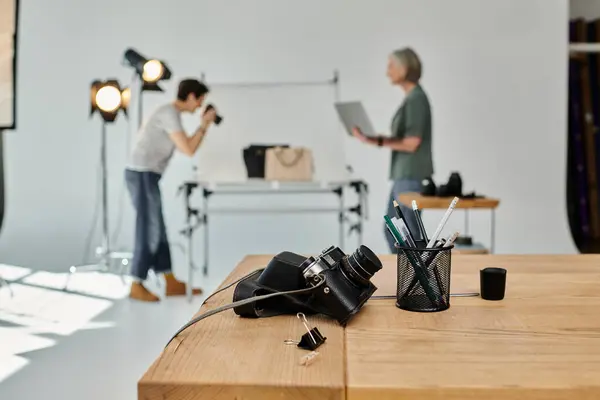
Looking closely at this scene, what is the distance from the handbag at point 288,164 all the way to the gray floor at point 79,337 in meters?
0.88

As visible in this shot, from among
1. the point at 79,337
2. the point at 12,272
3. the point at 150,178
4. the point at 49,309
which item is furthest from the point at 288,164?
the point at 12,272

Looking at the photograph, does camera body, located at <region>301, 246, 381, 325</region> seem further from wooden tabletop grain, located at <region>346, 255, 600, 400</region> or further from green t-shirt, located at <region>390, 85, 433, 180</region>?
green t-shirt, located at <region>390, 85, 433, 180</region>

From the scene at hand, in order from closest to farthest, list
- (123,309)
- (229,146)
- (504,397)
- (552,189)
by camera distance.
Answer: (504,397)
(123,309)
(229,146)
(552,189)

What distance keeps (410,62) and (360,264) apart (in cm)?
421

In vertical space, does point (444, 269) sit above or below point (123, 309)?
above

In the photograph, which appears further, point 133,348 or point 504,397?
point 133,348

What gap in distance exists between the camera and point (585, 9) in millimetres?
6715

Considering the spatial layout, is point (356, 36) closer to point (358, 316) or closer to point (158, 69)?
point (158, 69)

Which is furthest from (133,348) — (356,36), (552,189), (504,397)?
(552,189)

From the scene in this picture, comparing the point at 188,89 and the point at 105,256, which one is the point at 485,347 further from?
the point at 105,256

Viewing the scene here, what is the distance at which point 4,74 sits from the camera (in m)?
4.62

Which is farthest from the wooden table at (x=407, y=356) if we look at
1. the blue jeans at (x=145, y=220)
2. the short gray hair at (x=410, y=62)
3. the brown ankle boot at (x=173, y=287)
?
the short gray hair at (x=410, y=62)

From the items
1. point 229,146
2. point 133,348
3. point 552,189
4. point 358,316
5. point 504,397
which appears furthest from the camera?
point 552,189

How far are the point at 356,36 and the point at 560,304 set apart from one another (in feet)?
14.8
